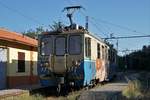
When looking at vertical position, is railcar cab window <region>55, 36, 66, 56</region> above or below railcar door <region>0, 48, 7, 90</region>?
above

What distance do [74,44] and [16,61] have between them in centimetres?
847

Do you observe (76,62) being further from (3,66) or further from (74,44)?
(3,66)

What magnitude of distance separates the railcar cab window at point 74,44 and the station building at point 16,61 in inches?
217

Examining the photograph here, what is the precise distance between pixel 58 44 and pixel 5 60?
253 inches

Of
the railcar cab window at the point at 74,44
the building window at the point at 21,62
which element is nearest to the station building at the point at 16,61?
the building window at the point at 21,62

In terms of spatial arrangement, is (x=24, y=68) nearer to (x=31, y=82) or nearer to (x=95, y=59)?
(x=31, y=82)

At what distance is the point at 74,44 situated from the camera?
22.2 metres

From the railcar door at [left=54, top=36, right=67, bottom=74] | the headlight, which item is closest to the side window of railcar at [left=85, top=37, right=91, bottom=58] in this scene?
the headlight

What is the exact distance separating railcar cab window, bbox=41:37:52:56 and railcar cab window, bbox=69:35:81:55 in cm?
A: 105

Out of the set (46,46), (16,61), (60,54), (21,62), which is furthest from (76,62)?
(21,62)

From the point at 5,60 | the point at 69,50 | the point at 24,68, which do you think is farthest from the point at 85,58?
the point at 24,68

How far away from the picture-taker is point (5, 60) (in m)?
27.8

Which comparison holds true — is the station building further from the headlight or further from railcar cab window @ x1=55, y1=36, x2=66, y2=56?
the headlight

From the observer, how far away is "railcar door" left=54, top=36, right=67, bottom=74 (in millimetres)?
21953
